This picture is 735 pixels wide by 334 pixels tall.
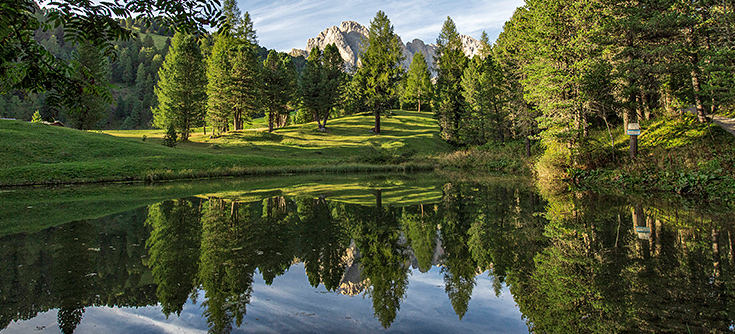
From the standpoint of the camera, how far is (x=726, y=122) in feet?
71.3

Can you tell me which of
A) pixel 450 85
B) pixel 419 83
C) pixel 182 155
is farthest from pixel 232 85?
pixel 419 83

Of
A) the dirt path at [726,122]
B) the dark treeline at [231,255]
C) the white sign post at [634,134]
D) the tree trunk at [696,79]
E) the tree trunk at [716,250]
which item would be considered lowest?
the dark treeline at [231,255]

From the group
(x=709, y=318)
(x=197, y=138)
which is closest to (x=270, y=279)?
(x=709, y=318)

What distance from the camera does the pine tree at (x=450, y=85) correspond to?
2005 inches

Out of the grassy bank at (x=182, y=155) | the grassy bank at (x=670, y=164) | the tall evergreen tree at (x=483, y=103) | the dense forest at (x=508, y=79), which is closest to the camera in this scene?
the grassy bank at (x=670, y=164)

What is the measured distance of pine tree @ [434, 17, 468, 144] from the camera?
50938 mm

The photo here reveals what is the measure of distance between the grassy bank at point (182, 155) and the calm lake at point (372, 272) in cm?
1461

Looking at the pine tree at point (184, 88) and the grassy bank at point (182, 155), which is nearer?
the grassy bank at point (182, 155)

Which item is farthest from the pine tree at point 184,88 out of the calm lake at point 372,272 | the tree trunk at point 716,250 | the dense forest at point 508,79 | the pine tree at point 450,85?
the tree trunk at point 716,250

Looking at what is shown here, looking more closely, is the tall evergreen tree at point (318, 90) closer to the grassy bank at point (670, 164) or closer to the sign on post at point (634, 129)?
the grassy bank at point (670, 164)

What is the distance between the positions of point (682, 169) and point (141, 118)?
11344cm

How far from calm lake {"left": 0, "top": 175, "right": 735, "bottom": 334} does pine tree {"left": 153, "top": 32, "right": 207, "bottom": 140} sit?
35477mm

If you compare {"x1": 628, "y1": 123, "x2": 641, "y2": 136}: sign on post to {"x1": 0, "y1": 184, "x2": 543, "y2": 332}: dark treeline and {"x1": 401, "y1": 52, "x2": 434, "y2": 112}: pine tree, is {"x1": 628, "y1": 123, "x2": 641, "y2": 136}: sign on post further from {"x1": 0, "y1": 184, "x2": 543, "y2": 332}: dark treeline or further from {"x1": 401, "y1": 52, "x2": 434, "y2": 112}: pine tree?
{"x1": 401, "y1": 52, "x2": 434, "y2": 112}: pine tree

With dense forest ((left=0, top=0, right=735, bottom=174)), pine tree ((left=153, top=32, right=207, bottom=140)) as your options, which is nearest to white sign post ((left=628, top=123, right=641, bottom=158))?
dense forest ((left=0, top=0, right=735, bottom=174))
